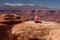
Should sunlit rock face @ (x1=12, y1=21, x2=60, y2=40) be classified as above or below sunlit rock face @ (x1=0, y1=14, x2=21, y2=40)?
above

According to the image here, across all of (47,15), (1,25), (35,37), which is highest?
(35,37)

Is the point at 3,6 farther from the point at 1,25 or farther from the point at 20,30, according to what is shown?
the point at 20,30

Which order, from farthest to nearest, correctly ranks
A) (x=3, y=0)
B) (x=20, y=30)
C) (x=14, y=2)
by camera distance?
(x=14, y=2) → (x=3, y=0) → (x=20, y=30)

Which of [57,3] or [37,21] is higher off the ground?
[37,21]

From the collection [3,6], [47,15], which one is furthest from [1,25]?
[47,15]

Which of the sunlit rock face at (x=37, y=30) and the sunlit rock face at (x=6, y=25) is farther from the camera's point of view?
the sunlit rock face at (x=6, y=25)

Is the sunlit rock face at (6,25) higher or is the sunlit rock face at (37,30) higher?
the sunlit rock face at (37,30)

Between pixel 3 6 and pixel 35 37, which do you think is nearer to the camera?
pixel 35 37

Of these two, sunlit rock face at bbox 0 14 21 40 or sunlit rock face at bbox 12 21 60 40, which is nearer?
sunlit rock face at bbox 12 21 60 40

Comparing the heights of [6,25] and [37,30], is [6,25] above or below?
below

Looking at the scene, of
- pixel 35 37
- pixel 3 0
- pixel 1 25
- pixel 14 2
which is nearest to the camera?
pixel 35 37

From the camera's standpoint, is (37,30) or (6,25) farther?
(6,25)

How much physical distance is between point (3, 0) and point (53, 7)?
3.57 metres

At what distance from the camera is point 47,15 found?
14.6 meters
